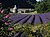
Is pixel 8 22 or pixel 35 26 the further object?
pixel 35 26

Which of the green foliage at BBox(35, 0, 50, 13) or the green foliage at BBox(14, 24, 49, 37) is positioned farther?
the green foliage at BBox(35, 0, 50, 13)

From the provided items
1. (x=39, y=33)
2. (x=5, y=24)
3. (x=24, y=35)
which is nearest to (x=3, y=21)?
(x=5, y=24)

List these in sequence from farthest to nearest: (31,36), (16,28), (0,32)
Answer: (16,28) < (31,36) < (0,32)

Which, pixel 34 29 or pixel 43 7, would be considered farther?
pixel 43 7

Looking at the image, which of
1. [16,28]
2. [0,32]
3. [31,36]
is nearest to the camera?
[0,32]

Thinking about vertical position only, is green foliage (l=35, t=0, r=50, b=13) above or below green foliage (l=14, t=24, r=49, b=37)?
below

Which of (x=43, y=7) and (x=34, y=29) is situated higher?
(x=34, y=29)

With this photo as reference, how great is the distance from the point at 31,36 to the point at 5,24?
3.40ft

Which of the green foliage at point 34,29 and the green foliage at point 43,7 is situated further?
the green foliage at point 43,7

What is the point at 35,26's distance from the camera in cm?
761

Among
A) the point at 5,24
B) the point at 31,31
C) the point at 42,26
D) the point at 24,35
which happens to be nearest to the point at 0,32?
the point at 5,24

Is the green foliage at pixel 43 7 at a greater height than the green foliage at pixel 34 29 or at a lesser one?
lesser

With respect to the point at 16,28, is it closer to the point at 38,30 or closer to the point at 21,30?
the point at 21,30

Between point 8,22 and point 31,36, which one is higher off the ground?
point 8,22
